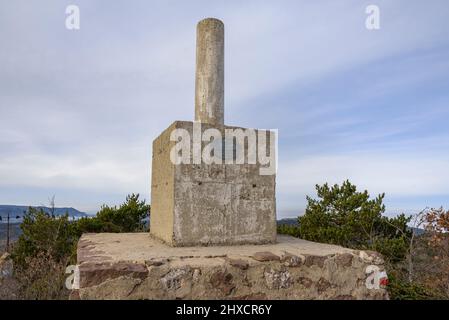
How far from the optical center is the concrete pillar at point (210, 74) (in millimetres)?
4812

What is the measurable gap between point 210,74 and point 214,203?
1678 mm

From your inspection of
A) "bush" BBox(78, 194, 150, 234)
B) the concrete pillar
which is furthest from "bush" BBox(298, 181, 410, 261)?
the concrete pillar

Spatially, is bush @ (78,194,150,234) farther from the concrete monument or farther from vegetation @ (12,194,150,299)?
the concrete monument

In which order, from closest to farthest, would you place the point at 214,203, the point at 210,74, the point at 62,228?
1. the point at 214,203
2. the point at 210,74
3. the point at 62,228

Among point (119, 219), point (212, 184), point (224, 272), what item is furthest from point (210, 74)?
point (119, 219)

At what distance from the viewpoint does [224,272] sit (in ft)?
11.5

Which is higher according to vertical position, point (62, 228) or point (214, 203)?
point (214, 203)

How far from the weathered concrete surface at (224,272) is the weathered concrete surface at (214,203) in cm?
23

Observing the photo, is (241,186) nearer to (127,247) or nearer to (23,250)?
(127,247)

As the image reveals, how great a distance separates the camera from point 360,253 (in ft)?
13.5

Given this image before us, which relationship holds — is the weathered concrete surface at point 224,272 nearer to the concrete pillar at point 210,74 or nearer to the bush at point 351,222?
the concrete pillar at point 210,74

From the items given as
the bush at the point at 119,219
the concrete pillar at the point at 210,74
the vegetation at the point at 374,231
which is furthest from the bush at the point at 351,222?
the concrete pillar at the point at 210,74

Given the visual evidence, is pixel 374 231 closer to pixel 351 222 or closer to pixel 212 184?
pixel 351 222
